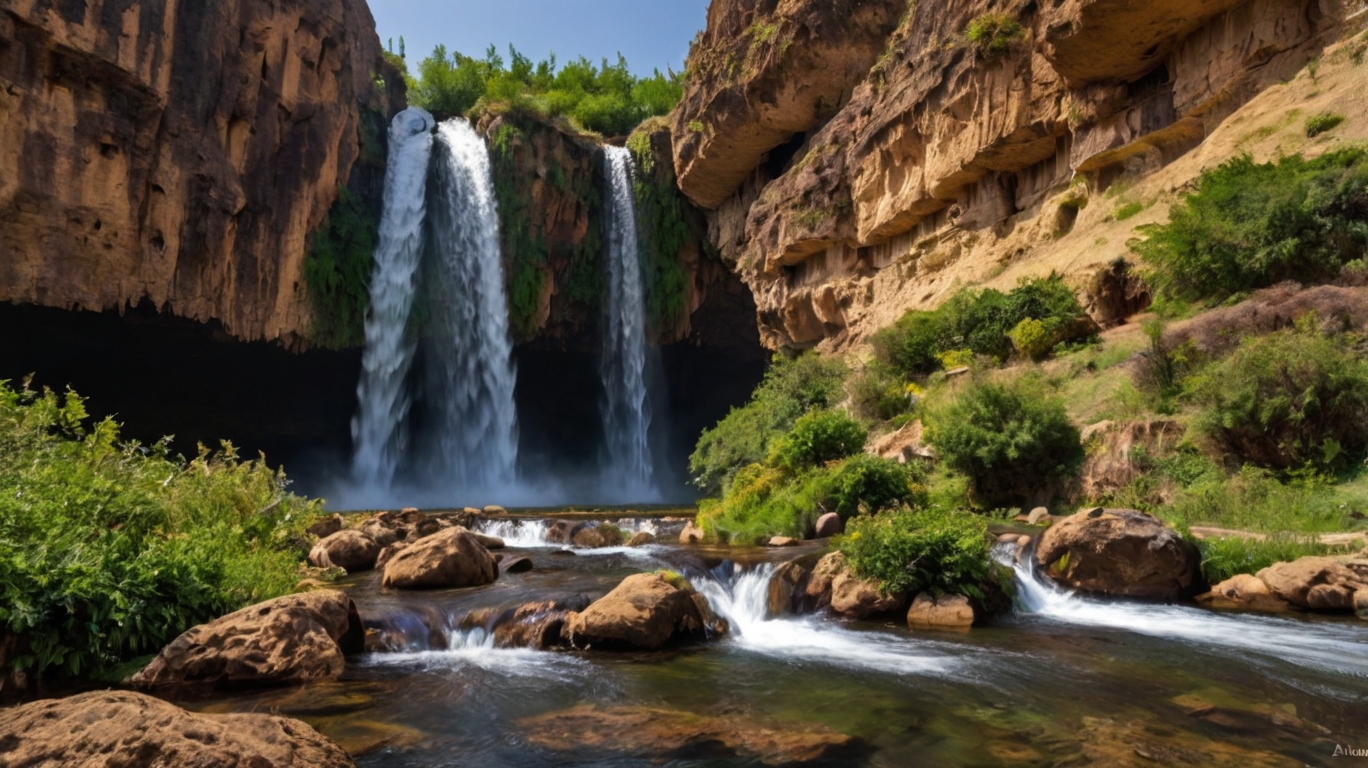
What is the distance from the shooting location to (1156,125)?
18.3 m

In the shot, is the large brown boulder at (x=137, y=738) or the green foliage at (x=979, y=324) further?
the green foliage at (x=979, y=324)

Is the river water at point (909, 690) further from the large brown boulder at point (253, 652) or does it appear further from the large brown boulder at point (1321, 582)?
the large brown boulder at point (1321, 582)

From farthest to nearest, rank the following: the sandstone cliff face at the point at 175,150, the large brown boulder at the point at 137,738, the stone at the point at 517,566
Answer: the sandstone cliff face at the point at 175,150 < the stone at the point at 517,566 < the large brown boulder at the point at 137,738

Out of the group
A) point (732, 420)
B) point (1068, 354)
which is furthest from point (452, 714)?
point (732, 420)

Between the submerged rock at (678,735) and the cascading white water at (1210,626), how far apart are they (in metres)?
4.12

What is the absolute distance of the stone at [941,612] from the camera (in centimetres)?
775

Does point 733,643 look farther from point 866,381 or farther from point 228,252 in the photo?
point 228,252

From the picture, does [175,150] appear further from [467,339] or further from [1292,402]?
[1292,402]

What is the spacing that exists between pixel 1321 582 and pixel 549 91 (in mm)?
37460

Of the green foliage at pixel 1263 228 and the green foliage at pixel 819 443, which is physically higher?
the green foliage at pixel 1263 228

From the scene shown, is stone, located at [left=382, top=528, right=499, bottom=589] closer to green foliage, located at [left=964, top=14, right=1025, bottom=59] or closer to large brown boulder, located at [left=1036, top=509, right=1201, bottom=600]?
large brown boulder, located at [left=1036, top=509, right=1201, bottom=600]

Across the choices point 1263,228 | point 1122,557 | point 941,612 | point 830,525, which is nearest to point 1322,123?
point 1263,228

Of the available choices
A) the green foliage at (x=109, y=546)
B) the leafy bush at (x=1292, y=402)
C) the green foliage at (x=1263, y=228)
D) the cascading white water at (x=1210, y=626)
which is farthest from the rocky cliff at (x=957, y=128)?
the green foliage at (x=109, y=546)

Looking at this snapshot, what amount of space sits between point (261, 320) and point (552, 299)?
10.9 metres
